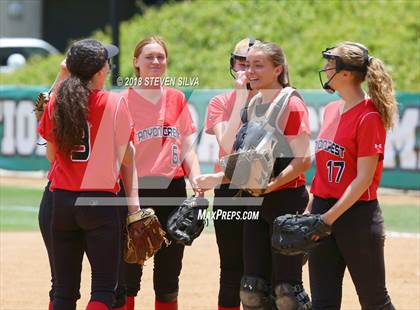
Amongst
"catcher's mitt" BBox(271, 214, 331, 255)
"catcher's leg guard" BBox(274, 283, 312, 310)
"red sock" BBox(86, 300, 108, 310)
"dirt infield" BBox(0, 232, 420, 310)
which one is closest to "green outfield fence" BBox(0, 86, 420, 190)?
"dirt infield" BBox(0, 232, 420, 310)

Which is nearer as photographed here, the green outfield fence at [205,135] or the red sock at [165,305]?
the red sock at [165,305]

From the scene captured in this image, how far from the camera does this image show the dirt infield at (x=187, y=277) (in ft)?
27.2

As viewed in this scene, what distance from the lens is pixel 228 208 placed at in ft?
22.0

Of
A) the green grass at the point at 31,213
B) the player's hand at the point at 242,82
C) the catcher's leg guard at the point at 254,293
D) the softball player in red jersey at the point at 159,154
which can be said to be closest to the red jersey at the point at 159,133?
the softball player in red jersey at the point at 159,154

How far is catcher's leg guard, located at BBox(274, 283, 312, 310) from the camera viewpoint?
6.08 m

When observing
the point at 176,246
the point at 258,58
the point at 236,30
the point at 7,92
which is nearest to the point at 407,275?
the point at 176,246

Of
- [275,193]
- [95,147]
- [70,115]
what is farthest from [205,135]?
[70,115]

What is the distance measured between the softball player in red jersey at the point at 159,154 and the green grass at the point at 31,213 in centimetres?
619

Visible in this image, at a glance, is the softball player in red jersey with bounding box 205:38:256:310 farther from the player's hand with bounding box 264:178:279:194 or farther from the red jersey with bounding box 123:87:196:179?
the player's hand with bounding box 264:178:279:194

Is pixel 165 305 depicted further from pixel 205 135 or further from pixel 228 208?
pixel 205 135

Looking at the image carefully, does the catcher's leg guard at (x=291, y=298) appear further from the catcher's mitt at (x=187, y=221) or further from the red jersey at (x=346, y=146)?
the catcher's mitt at (x=187, y=221)

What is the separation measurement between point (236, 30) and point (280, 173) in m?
16.7

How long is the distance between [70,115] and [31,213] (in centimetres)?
895

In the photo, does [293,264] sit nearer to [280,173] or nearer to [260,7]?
[280,173]
